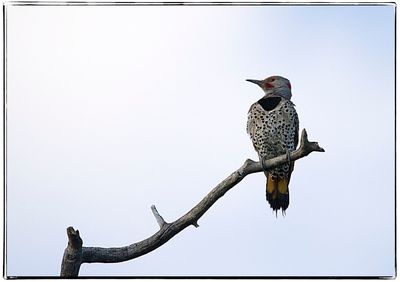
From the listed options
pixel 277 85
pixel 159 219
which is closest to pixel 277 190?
pixel 277 85

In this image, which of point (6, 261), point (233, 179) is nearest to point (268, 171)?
point (233, 179)

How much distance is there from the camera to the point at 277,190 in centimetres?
470

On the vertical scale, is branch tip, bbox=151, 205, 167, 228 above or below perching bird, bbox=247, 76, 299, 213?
below

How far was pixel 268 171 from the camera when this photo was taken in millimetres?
4688

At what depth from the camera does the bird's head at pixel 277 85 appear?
4.77 metres

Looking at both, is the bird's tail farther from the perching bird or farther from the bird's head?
the bird's head

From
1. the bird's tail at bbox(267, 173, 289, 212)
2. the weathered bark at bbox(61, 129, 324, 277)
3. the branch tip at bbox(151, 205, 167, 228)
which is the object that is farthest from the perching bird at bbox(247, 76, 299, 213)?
the branch tip at bbox(151, 205, 167, 228)

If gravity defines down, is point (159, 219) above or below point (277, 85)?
below

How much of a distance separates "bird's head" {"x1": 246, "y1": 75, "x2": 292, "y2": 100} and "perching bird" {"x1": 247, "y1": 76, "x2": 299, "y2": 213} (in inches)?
0.8

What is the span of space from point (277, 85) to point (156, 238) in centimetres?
146

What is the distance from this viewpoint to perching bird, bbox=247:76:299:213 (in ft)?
15.2

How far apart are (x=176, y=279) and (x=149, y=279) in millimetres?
177

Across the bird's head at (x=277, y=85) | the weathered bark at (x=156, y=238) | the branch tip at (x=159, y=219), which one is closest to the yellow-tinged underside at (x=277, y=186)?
the weathered bark at (x=156, y=238)

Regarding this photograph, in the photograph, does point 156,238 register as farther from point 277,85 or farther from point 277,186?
point 277,85
